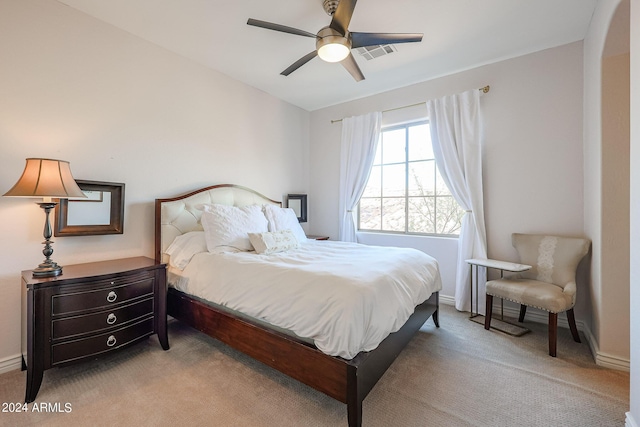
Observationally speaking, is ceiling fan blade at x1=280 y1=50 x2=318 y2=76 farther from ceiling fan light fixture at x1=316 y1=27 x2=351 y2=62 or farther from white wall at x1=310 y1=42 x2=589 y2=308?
white wall at x1=310 y1=42 x2=589 y2=308

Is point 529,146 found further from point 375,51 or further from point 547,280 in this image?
point 375,51

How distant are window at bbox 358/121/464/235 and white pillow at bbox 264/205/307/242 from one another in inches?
Answer: 50.1

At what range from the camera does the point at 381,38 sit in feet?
7.11

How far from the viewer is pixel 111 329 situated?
→ 201 cm

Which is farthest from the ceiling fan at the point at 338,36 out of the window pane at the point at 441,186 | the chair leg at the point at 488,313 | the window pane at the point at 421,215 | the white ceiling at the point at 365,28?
the chair leg at the point at 488,313

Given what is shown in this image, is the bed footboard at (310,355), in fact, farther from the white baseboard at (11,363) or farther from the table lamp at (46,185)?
the white baseboard at (11,363)

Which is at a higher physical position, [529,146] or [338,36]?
[338,36]

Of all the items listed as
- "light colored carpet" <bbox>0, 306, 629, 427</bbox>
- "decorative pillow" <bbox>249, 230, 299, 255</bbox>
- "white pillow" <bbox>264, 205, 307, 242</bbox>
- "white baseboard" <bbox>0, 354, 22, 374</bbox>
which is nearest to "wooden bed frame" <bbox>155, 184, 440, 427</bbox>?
"light colored carpet" <bbox>0, 306, 629, 427</bbox>

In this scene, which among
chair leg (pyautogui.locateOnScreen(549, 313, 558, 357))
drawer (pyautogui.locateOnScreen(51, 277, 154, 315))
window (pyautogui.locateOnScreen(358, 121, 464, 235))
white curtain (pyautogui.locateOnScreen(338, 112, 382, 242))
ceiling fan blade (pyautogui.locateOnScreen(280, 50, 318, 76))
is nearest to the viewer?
drawer (pyautogui.locateOnScreen(51, 277, 154, 315))

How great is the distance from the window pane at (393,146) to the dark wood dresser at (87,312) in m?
3.14

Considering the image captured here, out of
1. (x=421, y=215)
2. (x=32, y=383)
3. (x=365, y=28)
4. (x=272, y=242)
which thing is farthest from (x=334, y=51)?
(x=32, y=383)

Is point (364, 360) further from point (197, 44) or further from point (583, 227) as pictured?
point (197, 44)

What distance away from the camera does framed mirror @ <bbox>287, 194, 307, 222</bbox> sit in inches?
173

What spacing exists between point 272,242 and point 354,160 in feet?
6.78
